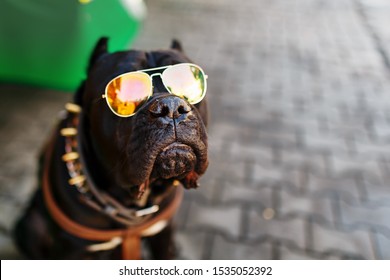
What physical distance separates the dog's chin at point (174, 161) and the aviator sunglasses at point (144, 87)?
129mm

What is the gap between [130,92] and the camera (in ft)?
3.37

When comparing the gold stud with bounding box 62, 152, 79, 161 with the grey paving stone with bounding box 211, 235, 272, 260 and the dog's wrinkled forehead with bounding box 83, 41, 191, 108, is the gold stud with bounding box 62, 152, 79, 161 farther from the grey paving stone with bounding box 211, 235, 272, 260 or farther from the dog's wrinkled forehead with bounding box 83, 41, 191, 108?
the grey paving stone with bounding box 211, 235, 272, 260

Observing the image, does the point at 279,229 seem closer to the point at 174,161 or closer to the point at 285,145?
the point at 285,145

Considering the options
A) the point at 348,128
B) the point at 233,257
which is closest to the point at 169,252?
the point at 233,257

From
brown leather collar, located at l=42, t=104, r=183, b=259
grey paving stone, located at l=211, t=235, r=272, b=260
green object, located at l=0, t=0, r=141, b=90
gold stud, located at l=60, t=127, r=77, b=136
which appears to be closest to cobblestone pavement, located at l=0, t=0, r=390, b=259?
grey paving stone, located at l=211, t=235, r=272, b=260

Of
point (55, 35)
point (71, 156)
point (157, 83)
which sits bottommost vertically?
point (55, 35)

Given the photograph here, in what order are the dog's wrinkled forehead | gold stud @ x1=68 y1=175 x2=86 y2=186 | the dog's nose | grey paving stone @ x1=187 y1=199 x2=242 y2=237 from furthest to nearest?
grey paving stone @ x1=187 y1=199 x2=242 y2=237, gold stud @ x1=68 y1=175 x2=86 y2=186, the dog's wrinkled forehead, the dog's nose

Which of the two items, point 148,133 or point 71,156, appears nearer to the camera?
point 148,133

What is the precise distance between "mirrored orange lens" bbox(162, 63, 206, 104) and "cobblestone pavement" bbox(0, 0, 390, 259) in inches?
40.5

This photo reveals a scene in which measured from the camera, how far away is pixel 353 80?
2990 mm

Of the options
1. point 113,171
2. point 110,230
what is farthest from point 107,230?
point 113,171

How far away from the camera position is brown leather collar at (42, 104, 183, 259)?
150 centimetres

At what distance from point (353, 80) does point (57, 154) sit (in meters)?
2.26

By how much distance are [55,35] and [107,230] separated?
4.73 feet
